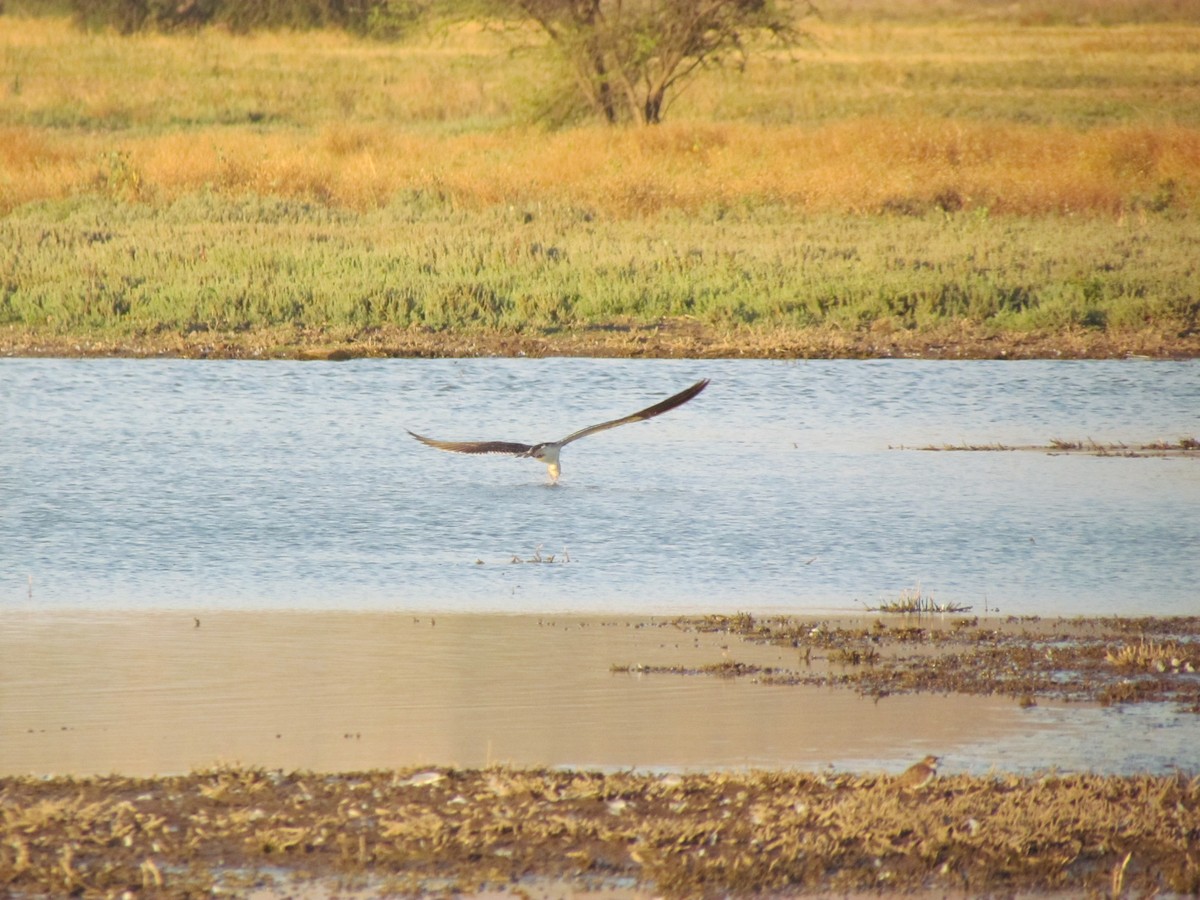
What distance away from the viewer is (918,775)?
17.5ft

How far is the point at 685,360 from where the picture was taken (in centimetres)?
1562

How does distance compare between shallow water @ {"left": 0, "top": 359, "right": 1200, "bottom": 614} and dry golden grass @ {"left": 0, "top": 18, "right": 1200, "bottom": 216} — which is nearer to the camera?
shallow water @ {"left": 0, "top": 359, "right": 1200, "bottom": 614}

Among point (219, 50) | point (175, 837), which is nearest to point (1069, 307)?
point (175, 837)

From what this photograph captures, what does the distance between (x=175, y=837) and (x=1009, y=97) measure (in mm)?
37240

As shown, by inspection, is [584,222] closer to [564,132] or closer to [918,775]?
[564,132]

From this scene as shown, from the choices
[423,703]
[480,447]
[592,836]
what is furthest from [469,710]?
[480,447]

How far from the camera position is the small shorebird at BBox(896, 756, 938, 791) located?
208 inches

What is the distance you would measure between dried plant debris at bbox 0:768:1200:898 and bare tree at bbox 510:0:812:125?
84.3 feet

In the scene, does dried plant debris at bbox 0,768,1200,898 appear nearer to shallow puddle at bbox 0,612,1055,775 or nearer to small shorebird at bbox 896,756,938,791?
small shorebird at bbox 896,756,938,791

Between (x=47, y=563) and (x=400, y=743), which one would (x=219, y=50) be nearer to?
(x=47, y=563)

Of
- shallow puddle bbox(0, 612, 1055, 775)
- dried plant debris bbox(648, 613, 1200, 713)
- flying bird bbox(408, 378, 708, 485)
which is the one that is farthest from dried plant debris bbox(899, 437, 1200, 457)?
shallow puddle bbox(0, 612, 1055, 775)

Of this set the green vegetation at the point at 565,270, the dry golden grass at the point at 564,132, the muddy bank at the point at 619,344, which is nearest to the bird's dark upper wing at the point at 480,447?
the muddy bank at the point at 619,344

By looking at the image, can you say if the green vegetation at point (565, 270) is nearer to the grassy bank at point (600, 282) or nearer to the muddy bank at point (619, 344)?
the grassy bank at point (600, 282)

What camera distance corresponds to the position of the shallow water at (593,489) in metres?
8.52
